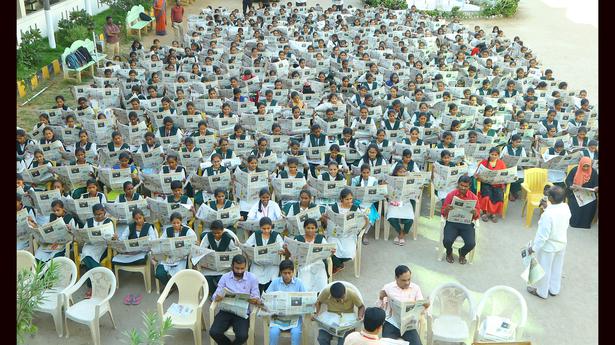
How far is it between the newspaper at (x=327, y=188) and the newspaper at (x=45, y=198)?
3661 millimetres

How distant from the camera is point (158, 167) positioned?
10.7 metres

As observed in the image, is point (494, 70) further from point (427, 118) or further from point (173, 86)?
point (173, 86)

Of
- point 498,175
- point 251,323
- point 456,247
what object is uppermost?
point 498,175

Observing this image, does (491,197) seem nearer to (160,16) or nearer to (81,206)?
(81,206)

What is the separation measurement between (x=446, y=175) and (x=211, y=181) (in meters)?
3.66

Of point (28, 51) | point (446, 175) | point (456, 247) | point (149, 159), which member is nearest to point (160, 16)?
point (28, 51)

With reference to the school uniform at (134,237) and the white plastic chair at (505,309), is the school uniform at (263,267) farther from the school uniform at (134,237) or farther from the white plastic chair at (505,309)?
the white plastic chair at (505,309)

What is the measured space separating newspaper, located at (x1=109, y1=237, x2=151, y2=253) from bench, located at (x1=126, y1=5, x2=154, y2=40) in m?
15.5

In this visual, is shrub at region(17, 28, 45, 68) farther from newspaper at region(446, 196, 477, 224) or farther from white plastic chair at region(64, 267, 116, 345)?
newspaper at region(446, 196, 477, 224)

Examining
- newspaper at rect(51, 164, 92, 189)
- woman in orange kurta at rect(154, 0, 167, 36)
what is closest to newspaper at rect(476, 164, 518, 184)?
newspaper at rect(51, 164, 92, 189)

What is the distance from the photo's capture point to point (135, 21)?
23359 mm

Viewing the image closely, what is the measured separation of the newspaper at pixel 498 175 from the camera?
10.1 metres

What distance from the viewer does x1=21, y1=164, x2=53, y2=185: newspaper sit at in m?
9.89

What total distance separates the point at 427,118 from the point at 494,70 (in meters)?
4.14
